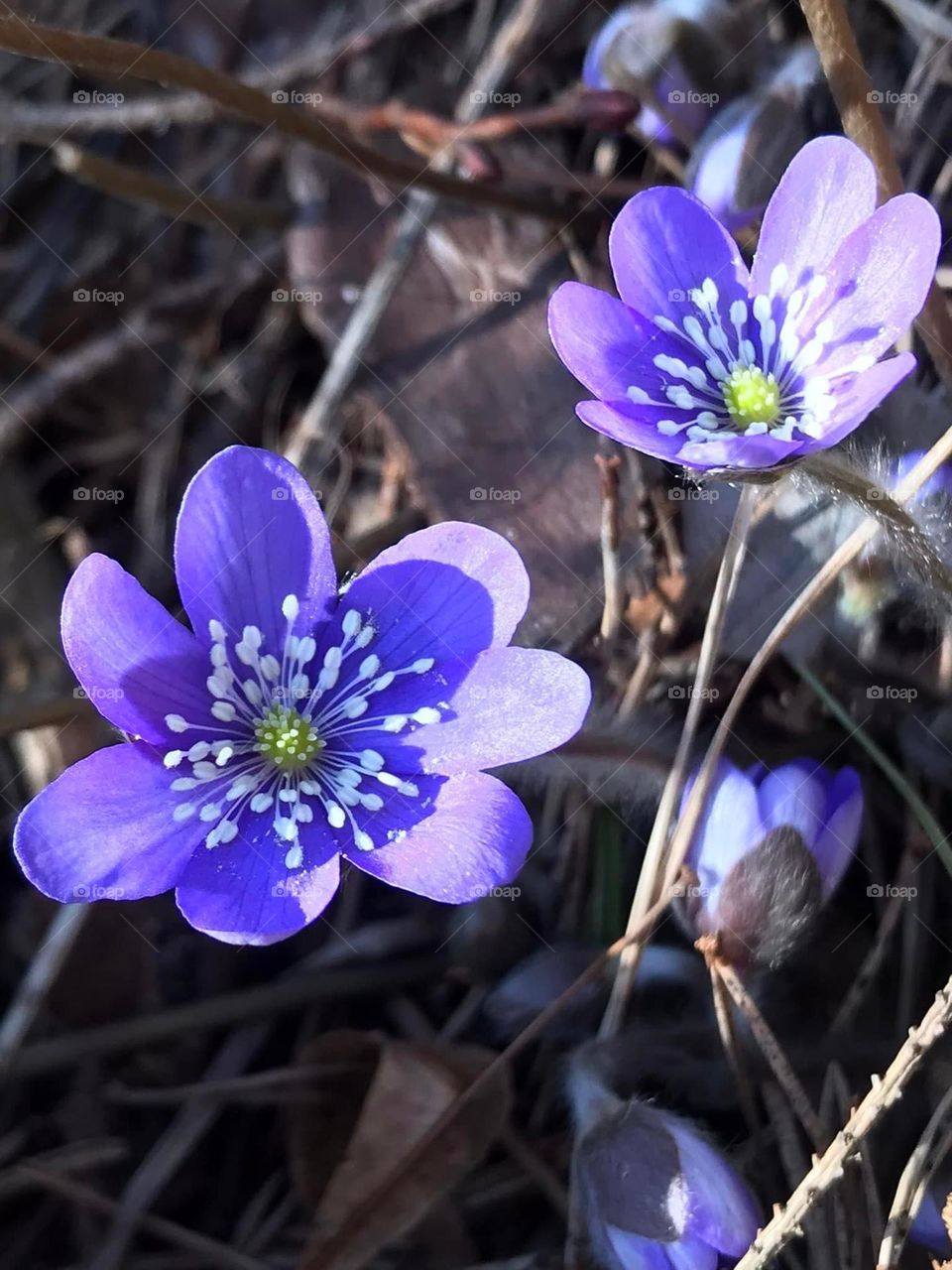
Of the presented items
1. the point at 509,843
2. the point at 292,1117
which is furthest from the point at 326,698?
the point at 292,1117

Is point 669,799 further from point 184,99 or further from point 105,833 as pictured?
point 184,99

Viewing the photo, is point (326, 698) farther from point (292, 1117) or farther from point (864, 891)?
point (864, 891)

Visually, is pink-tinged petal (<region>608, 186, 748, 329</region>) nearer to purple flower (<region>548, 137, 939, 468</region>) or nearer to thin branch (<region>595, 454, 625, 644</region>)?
purple flower (<region>548, 137, 939, 468</region>)
